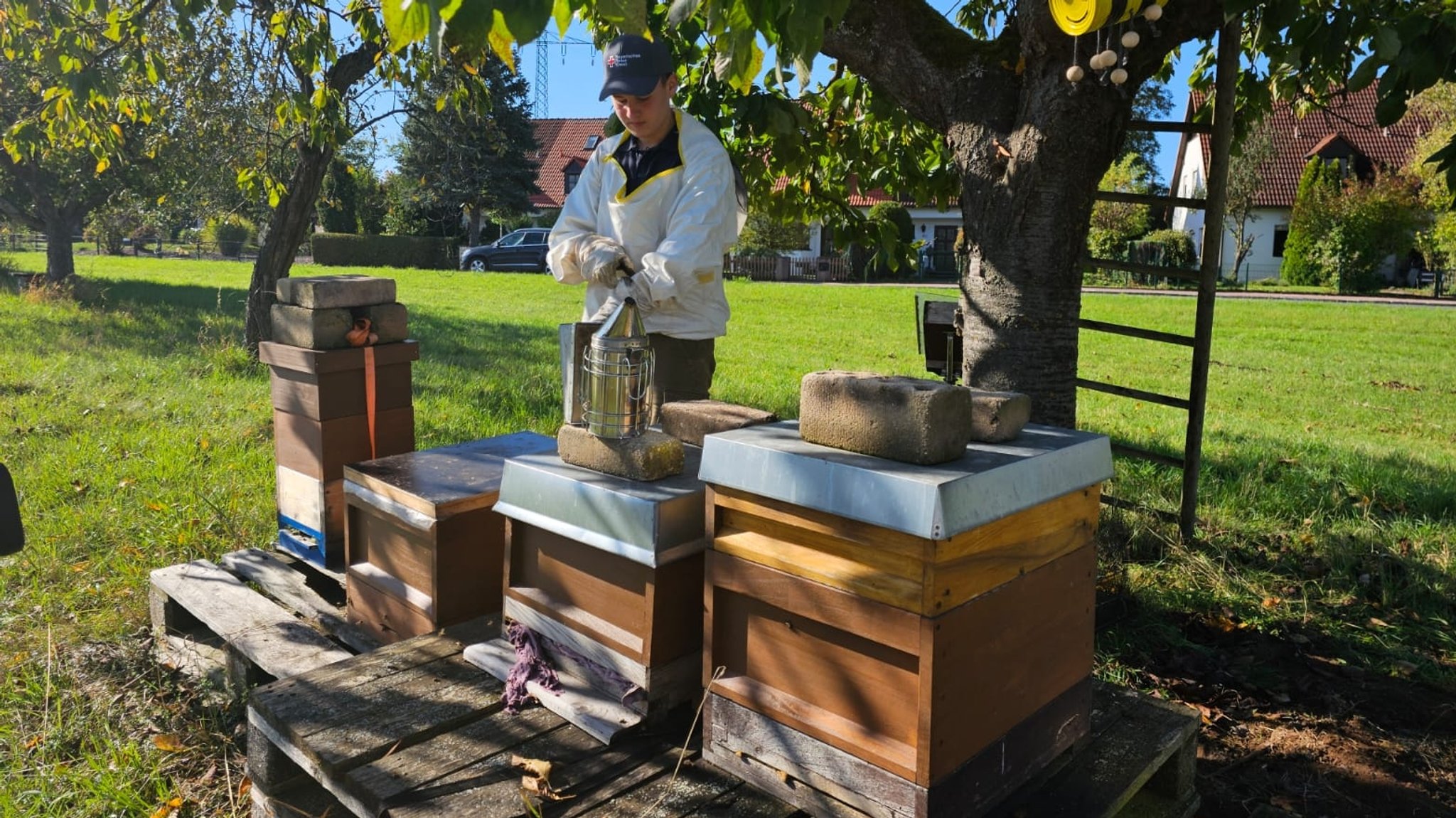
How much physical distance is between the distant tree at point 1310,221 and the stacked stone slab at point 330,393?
33699mm

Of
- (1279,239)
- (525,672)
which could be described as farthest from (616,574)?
(1279,239)

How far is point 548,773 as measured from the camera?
7.36 feet

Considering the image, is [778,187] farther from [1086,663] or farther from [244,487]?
[1086,663]

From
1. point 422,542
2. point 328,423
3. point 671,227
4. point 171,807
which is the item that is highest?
point 671,227

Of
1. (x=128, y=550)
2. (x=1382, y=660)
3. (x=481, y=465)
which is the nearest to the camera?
(x=481, y=465)

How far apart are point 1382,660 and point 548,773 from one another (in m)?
3.57

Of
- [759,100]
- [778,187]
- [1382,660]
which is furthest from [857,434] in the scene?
[778,187]

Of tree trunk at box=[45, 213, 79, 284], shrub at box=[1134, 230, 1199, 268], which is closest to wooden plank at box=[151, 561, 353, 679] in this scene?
tree trunk at box=[45, 213, 79, 284]

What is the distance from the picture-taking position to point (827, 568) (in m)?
2.02

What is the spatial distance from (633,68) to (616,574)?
1748 millimetres

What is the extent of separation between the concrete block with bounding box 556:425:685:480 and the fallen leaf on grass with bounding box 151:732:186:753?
1.84 meters

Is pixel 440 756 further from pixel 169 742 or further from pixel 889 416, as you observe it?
pixel 169 742

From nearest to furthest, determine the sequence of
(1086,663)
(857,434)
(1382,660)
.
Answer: (857,434)
(1086,663)
(1382,660)

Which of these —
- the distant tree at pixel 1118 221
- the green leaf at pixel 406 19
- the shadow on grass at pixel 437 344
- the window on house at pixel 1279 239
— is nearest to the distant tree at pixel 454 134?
the shadow on grass at pixel 437 344
